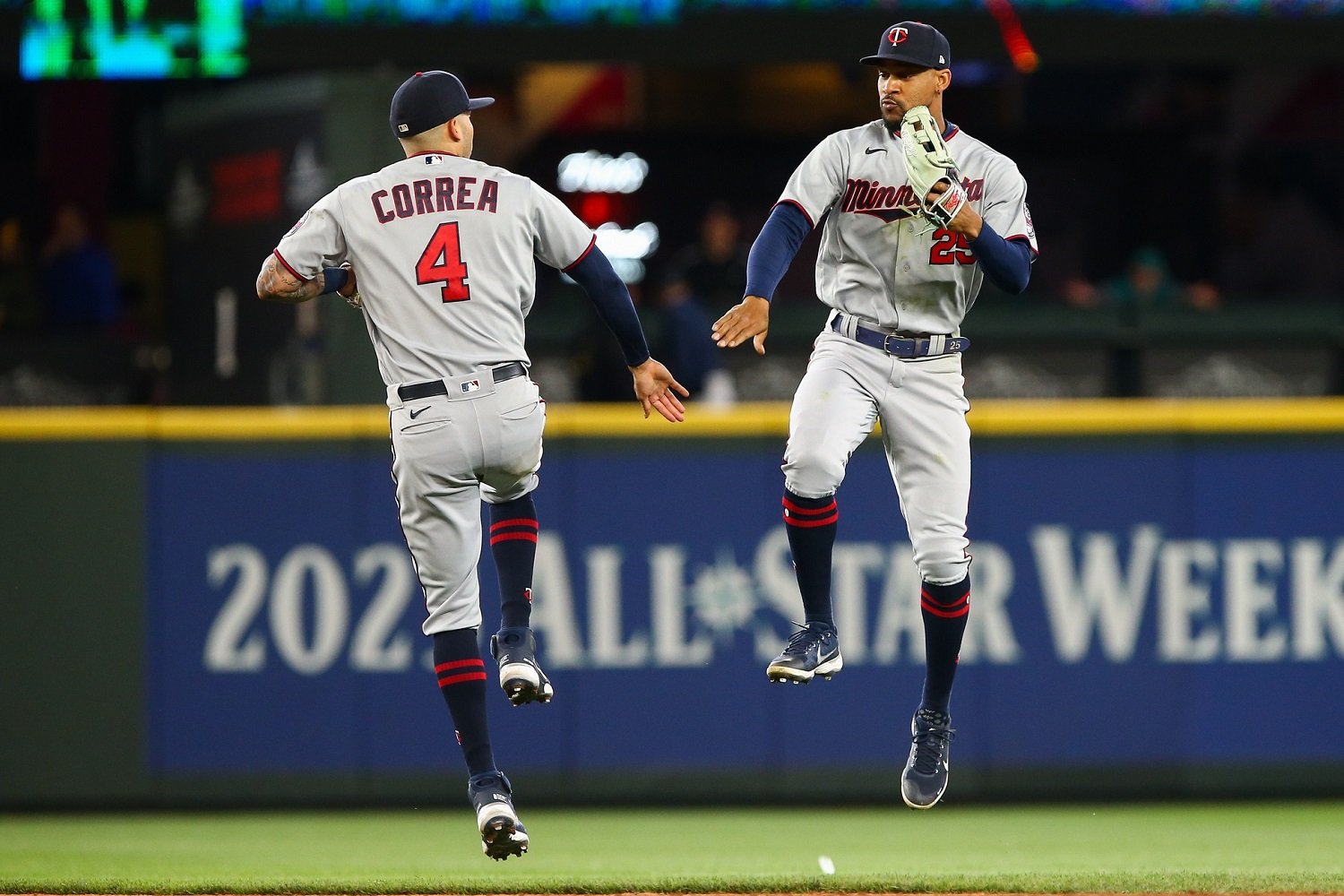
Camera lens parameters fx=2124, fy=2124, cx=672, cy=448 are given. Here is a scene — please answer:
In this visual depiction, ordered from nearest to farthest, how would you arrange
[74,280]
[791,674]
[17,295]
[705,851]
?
[791,674]
[705,851]
[74,280]
[17,295]

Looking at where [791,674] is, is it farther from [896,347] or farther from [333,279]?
[333,279]

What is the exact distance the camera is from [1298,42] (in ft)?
31.2

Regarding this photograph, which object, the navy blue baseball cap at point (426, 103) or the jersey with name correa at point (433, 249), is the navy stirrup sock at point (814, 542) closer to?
the jersey with name correa at point (433, 249)

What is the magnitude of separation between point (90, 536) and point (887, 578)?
335 cm

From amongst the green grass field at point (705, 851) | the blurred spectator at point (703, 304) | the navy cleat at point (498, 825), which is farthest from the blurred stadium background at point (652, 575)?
the navy cleat at point (498, 825)

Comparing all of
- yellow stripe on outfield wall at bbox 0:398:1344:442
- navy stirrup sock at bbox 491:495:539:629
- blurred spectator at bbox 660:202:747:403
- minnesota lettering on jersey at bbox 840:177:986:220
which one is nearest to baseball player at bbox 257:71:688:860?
navy stirrup sock at bbox 491:495:539:629

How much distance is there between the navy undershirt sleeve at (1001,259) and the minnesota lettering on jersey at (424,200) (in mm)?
1318

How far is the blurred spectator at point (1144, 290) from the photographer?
11711 millimetres

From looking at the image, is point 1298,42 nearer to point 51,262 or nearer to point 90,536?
point 90,536

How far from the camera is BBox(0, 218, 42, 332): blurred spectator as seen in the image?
478 inches

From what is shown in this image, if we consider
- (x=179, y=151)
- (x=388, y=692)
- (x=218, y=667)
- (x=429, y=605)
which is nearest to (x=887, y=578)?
(x=388, y=692)

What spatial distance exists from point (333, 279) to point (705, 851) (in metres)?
3.07

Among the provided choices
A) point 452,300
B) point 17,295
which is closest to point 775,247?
point 452,300

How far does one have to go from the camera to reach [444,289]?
5754mm
